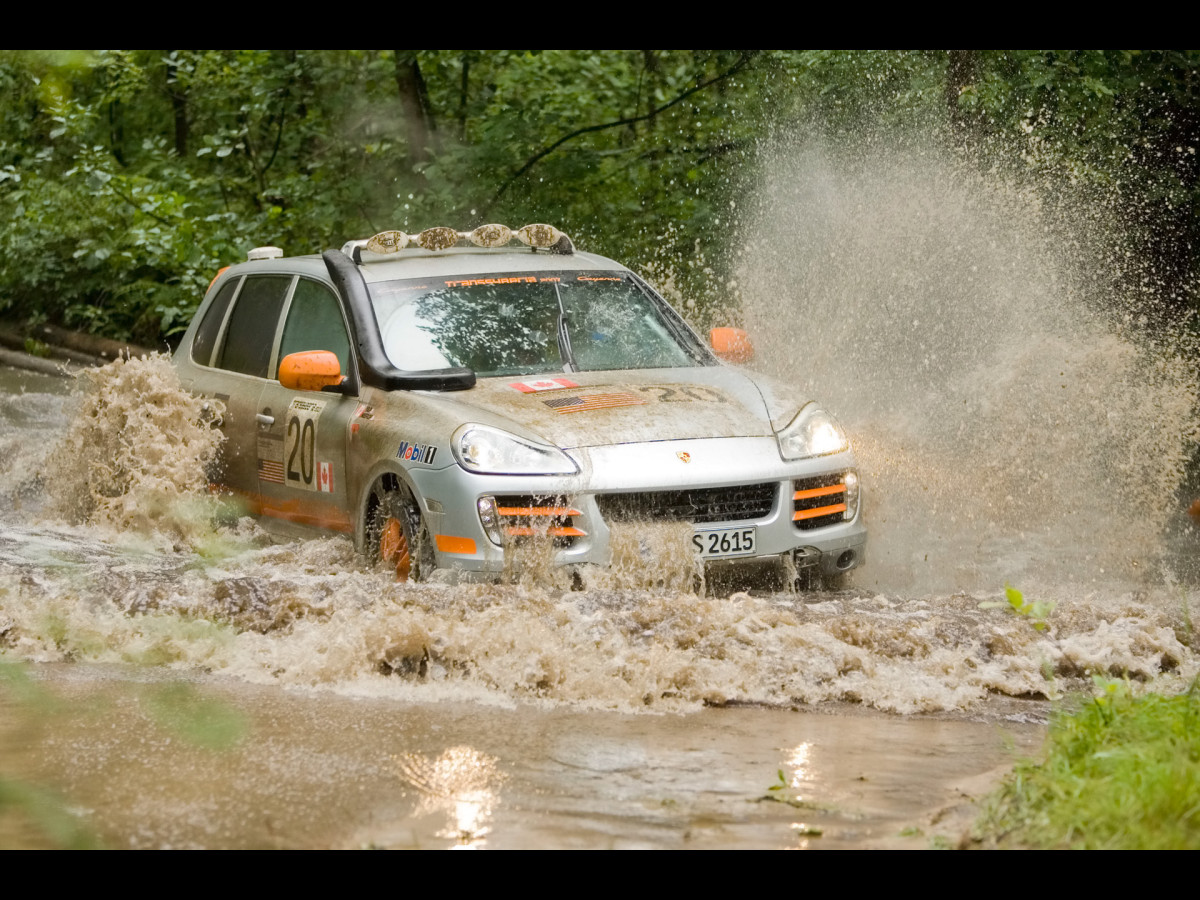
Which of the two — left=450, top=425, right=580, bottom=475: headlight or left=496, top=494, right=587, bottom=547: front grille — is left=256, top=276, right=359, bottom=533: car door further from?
left=496, top=494, right=587, bottom=547: front grille

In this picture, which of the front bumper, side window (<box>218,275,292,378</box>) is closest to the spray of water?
the front bumper

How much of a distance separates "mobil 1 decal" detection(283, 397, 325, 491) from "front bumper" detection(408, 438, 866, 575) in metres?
1.05

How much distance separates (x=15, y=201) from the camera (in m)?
18.9

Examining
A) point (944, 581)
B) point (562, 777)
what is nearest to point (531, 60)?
point (944, 581)

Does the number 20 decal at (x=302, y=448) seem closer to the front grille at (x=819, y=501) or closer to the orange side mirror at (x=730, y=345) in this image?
the orange side mirror at (x=730, y=345)

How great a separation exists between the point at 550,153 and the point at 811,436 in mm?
8895

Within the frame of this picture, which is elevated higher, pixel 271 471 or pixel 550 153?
pixel 550 153

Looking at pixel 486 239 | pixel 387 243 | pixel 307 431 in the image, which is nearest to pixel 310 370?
pixel 307 431

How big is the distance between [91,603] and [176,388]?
320 cm

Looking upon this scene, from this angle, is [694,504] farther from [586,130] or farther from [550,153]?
[586,130]

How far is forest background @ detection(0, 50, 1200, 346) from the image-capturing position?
35.8ft

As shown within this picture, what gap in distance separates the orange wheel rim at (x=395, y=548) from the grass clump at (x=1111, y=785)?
116 inches

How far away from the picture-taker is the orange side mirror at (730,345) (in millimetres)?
7766

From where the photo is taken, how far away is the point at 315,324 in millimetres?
7742
